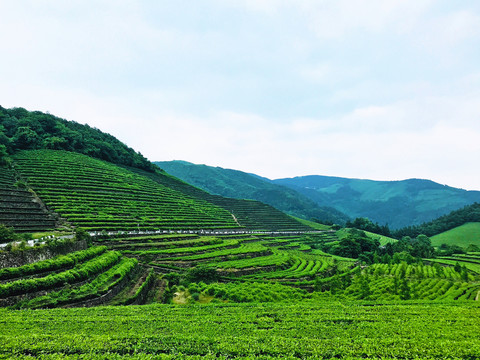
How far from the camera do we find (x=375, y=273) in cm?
4478

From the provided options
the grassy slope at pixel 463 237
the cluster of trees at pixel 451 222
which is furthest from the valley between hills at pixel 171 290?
the cluster of trees at pixel 451 222

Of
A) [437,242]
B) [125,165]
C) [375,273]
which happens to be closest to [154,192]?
[125,165]

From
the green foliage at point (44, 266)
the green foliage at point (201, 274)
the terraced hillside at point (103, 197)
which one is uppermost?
the terraced hillside at point (103, 197)

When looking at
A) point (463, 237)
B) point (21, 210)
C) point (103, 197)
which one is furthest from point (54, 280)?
point (463, 237)

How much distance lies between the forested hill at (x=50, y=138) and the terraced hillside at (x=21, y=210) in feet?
91.2

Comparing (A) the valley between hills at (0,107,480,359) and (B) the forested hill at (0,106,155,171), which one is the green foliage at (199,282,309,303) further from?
(B) the forested hill at (0,106,155,171)

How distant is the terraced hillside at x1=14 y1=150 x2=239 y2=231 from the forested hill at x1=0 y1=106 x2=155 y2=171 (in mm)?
5296

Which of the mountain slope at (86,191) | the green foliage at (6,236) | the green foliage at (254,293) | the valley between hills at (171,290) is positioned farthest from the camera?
the mountain slope at (86,191)

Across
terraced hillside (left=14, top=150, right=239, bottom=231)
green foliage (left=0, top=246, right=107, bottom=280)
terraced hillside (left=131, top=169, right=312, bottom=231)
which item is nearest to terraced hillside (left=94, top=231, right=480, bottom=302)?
terraced hillside (left=14, top=150, right=239, bottom=231)

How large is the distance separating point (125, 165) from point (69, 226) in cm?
5738

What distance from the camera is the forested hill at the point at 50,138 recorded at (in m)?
75.1

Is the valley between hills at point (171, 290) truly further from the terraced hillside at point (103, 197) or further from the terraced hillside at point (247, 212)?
the terraced hillside at point (247, 212)

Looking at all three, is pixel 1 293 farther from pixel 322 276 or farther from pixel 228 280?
pixel 322 276

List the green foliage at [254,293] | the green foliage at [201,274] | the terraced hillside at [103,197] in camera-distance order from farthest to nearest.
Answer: the terraced hillside at [103,197] → the green foliage at [201,274] → the green foliage at [254,293]
